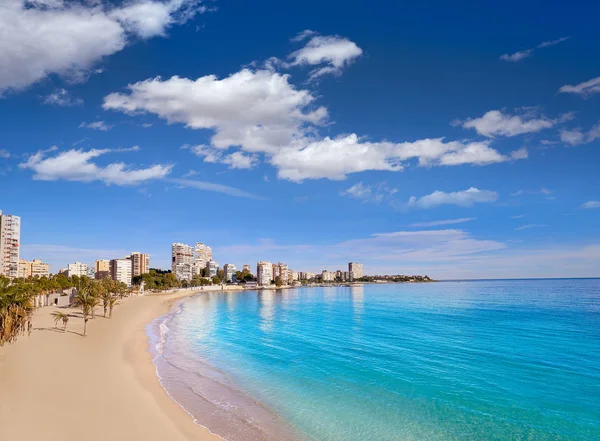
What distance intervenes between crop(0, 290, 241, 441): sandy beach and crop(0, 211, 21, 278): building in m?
131

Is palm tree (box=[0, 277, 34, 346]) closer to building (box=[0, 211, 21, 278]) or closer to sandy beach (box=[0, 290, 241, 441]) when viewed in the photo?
sandy beach (box=[0, 290, 241, 441])

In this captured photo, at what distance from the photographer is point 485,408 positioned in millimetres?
20719

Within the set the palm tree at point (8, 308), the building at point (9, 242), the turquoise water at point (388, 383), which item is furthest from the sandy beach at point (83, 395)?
the building at point (9, 242)

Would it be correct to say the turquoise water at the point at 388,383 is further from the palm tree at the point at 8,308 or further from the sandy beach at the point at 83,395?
the palm tree at the point at 8,308

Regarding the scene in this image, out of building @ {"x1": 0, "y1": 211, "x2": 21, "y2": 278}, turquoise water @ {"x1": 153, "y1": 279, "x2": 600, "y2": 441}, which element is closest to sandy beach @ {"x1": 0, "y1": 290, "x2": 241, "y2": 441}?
turquoise water @ {"x1": 153, "y1": 279, "x2": 600, "y2": 441}

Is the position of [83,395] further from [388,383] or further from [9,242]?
[9,242]

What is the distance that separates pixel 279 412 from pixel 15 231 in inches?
6414

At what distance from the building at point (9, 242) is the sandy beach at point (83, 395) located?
13081cm

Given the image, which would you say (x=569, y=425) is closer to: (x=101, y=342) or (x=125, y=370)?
(x=125, y=370)

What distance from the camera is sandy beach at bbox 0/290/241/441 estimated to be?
15.4 meters

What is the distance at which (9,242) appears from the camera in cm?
13975

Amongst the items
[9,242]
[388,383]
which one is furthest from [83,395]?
[9,242]

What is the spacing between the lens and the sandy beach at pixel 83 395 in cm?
1541

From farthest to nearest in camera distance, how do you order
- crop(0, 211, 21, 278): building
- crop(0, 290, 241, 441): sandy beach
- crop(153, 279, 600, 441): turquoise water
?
crop(0, 211, 21, 278): building, crop(153, 279, 600, 441): turquoise water, crop(0, 290, 241, 441): sandy beach
